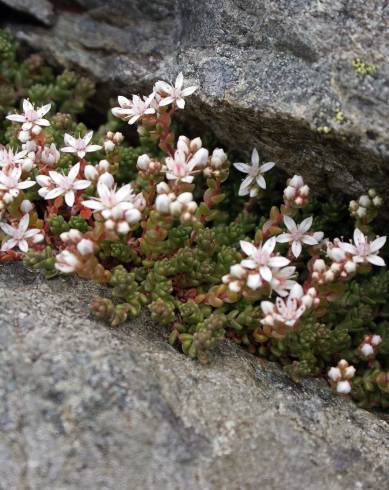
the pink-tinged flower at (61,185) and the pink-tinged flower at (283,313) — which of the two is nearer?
the pink-tinged flower at (283,313)

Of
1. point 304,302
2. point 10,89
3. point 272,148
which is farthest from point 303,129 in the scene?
point 10,89

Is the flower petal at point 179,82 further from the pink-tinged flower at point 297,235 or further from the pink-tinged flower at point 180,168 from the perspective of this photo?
the pink-tinged flower at point 297,235

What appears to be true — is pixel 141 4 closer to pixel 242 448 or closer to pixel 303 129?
pixel 303 129

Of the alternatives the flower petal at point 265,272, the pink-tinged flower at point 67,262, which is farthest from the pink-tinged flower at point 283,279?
the pink-tinged flower at point 67,262

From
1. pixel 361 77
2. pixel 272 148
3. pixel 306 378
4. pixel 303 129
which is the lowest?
pixel 306 378

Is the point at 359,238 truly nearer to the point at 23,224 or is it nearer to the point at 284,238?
the point at 284,238

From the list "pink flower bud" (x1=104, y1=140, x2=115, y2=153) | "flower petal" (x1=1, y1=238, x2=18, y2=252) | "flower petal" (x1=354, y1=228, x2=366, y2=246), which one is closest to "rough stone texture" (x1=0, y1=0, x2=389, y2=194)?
"flower petal" (x1=354, y1=228, x2=366, y2=246)

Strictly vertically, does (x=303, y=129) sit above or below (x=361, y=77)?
below
